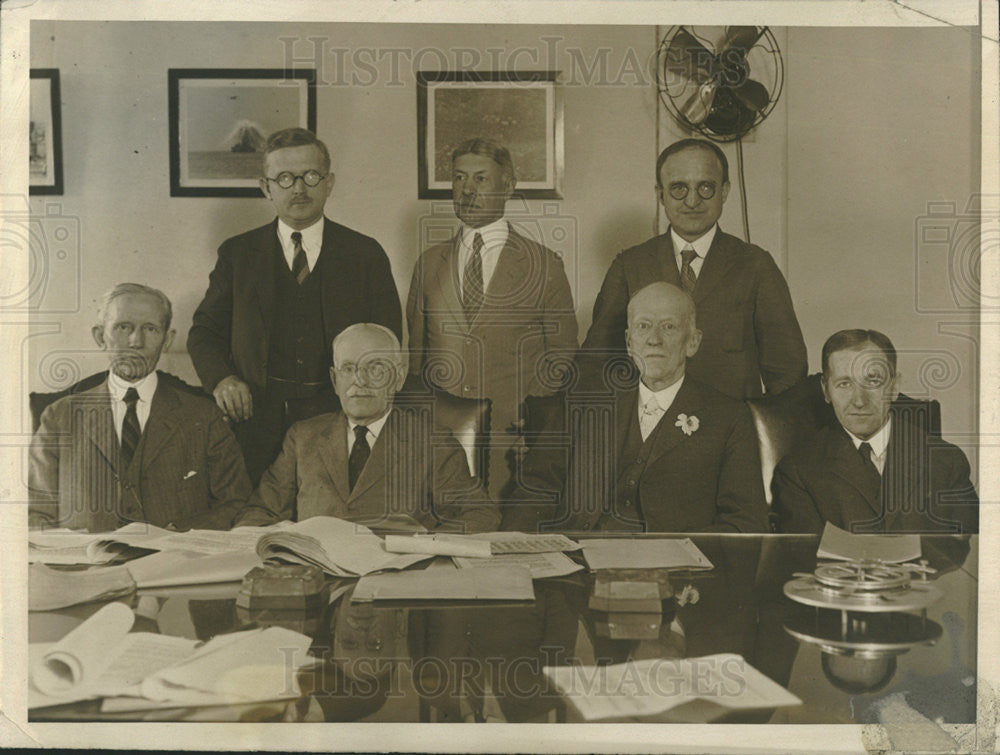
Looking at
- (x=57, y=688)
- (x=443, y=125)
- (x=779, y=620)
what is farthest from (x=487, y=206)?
(x=57, y=688)

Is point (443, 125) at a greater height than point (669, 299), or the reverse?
point (443, 125)

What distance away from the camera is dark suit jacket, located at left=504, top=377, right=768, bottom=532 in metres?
3.27

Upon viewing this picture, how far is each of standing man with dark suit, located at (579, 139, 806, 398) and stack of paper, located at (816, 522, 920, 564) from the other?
0.50 meters

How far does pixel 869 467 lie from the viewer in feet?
10.8

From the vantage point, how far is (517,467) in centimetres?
331

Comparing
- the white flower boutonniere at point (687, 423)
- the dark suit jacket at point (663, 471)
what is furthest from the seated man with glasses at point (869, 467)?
the white flower boutonniere at point (687, 423)

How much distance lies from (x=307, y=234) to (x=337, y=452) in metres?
0.72

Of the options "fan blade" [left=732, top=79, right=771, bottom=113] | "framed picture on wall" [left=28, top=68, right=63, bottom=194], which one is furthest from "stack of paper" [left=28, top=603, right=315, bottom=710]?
"fan blade" [left=732, top=79, right=771, bottom=113]

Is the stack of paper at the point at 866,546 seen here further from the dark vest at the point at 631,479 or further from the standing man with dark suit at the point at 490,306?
the standing man with dark suit at the point at 490,306

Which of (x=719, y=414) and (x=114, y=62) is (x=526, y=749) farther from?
(x=114, y=62)

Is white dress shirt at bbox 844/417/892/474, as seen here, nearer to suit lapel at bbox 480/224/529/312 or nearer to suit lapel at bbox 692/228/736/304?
suit lapel at bbox 692/228/736/304

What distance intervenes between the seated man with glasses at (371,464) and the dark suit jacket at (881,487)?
97 cm

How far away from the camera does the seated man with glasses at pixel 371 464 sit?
3295mm

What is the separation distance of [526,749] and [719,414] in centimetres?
120
